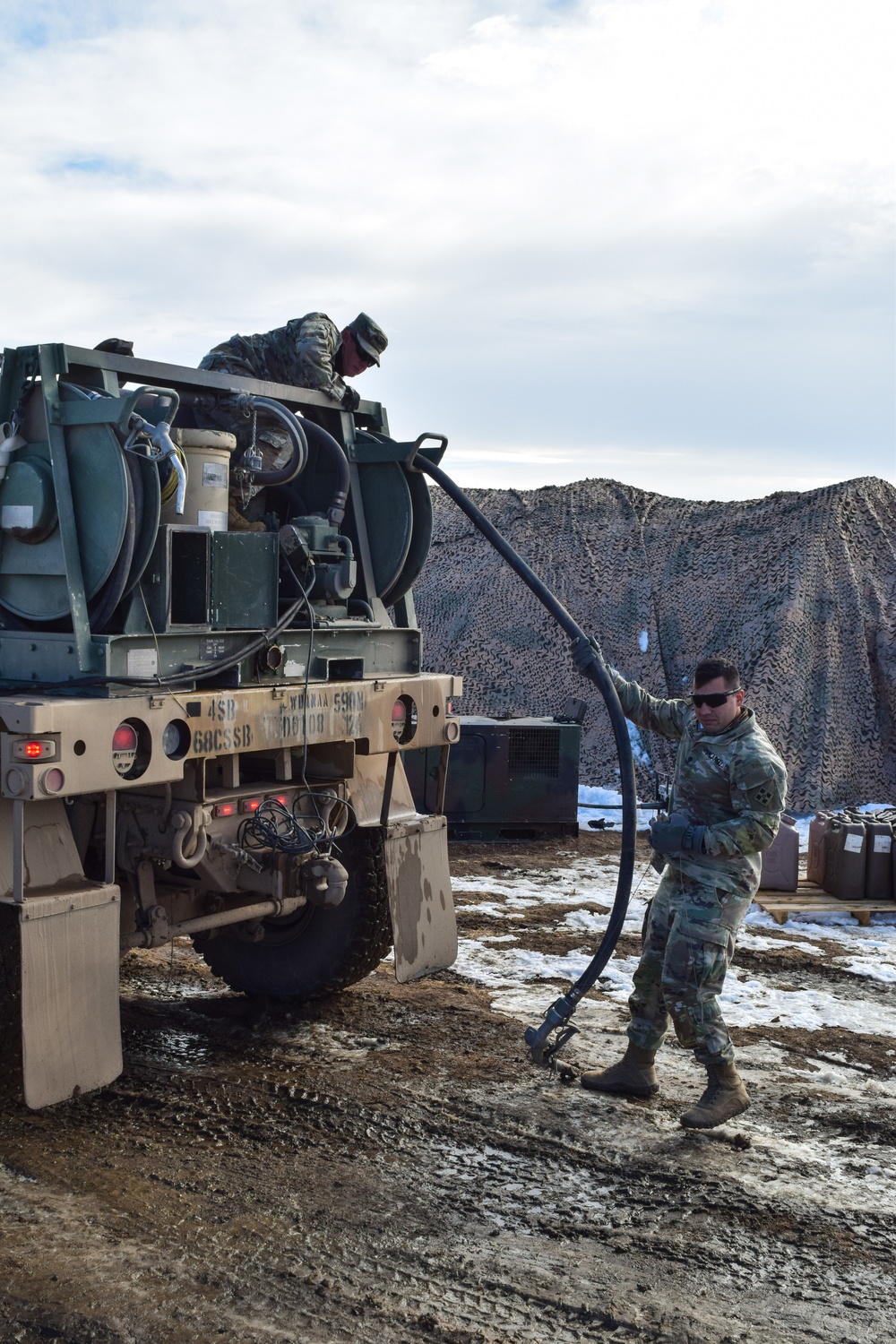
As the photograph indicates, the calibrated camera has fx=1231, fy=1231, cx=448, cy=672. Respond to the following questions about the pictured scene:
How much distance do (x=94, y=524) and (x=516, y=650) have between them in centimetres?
931

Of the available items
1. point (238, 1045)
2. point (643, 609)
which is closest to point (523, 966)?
point (238, 1045)

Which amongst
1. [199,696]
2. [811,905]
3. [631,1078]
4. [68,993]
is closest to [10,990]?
[68,993]

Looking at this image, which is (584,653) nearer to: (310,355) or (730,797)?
(730,797)

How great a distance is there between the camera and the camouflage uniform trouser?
14.2 ft

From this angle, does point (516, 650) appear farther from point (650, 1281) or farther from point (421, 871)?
point (650, 1281)

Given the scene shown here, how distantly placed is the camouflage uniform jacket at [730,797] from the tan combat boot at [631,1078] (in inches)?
28.3


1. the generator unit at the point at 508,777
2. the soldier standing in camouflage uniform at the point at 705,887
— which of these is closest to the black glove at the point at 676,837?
the soldier standing in camouflage uniform at the point at 705,887

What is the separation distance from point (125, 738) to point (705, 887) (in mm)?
2103

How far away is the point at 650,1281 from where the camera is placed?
3.22 m

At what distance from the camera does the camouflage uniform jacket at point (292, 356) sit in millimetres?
5340

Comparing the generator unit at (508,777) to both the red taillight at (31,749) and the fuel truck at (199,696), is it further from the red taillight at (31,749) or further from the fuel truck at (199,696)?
the red taillight at (31,749)

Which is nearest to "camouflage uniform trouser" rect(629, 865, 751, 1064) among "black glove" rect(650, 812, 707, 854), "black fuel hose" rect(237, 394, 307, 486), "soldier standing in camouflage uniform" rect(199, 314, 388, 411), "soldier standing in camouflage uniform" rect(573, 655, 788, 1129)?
"soldier standing in camouflage uniform" rect(573, 655, 788, 1129)

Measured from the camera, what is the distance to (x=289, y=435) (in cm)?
486

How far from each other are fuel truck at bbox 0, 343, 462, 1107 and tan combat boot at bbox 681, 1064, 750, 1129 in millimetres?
1401
